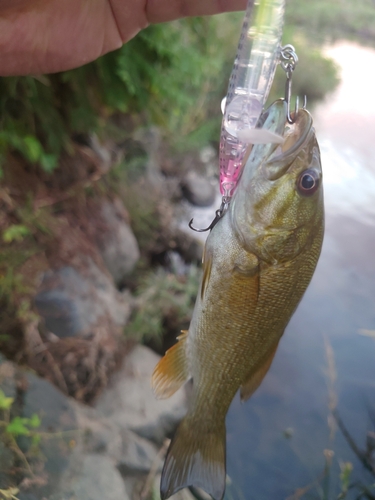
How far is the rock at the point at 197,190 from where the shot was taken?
575cm

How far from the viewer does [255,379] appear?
131 centimetres

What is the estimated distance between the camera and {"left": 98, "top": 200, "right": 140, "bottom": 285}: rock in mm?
3582

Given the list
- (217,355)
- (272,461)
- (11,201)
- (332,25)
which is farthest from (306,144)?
(332,25)

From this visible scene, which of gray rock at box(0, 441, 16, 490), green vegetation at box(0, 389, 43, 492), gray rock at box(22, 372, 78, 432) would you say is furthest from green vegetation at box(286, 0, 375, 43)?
gray rock at box(0, 441, 16, 490)

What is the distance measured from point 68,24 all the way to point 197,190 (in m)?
4.35

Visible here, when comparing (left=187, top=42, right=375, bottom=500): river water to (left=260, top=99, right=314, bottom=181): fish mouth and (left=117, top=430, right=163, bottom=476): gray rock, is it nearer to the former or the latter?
(left=117, top=430, right=163, bottom=476): gray rock

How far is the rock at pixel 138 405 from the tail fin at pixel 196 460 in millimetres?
1522

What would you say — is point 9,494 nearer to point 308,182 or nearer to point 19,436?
point 19,436

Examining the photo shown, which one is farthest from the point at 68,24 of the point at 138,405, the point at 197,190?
the point at 197,190

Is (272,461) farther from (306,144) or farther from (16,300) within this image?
(306,144)

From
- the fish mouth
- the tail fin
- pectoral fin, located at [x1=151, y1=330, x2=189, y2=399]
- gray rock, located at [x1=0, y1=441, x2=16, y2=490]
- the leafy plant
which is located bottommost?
gray rock, located at [x1=0, y1=441, x2=16, y2=490]

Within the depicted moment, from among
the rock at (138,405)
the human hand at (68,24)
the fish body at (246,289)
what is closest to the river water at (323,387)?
the rock at (138,405)

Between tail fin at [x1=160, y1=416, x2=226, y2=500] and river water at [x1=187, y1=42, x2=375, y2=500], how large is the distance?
164 centimetres

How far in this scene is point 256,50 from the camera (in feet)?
3.38
